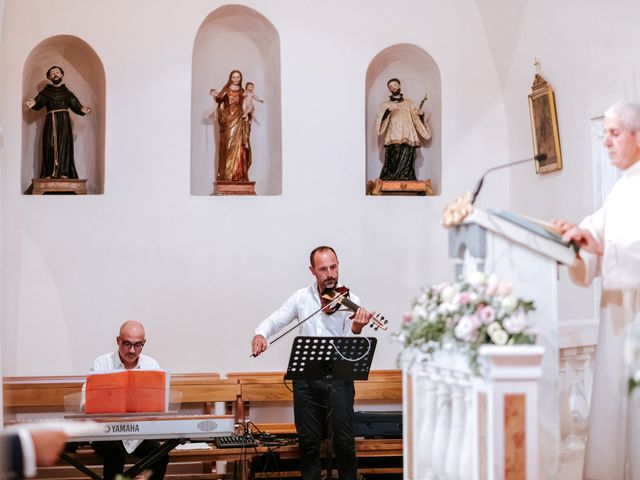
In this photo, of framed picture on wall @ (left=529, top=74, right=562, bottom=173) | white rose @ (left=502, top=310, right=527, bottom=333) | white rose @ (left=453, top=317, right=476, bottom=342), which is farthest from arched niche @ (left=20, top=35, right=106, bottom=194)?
white rose @ (left=502, top=310, right=527, bottom=333)

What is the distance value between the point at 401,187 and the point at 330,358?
3140mm

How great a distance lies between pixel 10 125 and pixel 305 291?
3.35m

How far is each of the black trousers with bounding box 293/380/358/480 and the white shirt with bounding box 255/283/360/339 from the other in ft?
1.54

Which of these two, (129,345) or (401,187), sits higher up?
(401,187)

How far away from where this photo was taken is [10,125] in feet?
29.7

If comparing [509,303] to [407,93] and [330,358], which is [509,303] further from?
[407,93]

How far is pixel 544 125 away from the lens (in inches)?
349

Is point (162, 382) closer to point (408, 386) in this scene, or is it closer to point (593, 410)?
point (408, 386)

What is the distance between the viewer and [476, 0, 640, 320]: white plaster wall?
766 centimetres

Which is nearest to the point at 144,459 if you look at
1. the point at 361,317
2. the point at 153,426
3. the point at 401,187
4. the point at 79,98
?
the point at 153,426

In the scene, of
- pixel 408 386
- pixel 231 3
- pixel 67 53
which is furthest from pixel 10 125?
pixel 408 386

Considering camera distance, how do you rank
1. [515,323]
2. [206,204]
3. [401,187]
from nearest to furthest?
[515,323] → [206,204] → [401,187]

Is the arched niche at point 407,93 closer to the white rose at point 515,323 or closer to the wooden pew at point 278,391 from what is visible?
the wooden pew at point 278,391

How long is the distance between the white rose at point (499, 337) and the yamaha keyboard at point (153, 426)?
259 cm
